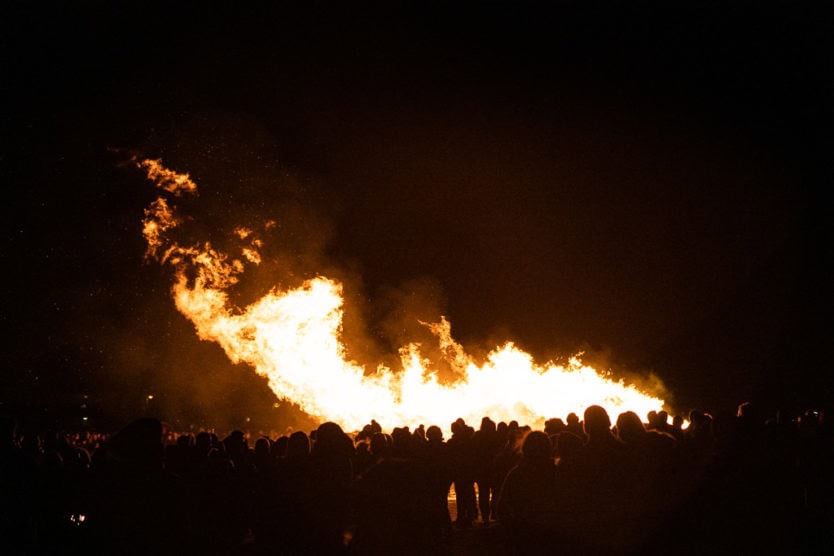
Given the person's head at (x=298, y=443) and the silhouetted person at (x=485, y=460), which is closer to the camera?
the person's head at (x=298, y=443)

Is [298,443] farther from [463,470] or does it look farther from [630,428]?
[630,428]

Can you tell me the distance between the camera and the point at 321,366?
53.6 ft

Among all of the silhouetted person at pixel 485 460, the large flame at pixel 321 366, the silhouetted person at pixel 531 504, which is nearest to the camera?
the silhouetted person at pixel 531 504

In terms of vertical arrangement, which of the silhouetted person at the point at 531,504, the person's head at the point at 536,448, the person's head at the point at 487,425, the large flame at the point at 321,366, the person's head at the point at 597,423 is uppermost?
the large flame at the point at 321,366

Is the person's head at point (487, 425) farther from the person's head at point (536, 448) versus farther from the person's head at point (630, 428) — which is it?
the person's head at point (630, 428)

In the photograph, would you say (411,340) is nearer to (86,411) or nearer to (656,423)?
(656,423)

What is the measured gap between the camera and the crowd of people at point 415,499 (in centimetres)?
477

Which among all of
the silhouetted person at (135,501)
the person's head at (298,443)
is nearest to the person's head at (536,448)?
the person's head at (298,443)

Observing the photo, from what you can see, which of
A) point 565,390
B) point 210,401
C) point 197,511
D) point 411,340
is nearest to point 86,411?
point 210,401

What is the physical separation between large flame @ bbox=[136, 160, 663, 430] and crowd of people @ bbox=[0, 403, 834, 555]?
33.5ft

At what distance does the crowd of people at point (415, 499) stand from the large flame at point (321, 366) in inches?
401

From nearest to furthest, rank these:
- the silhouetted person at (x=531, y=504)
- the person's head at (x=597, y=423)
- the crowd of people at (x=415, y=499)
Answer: the crowd of people at (x=415, y=499)
the silhouetted person at (x=531, y=504)
the person's head at (x=597, y=423)

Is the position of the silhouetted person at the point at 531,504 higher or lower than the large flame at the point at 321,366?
lower

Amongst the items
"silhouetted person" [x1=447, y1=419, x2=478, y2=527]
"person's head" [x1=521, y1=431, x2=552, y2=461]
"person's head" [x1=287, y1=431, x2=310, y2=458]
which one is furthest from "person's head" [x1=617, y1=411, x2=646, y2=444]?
"person's head" [x1=287, y1=431, x2=310, y2=458]
